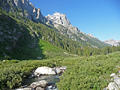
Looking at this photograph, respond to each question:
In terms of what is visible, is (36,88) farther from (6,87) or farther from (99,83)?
(99,83)

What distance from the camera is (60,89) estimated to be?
15.7m

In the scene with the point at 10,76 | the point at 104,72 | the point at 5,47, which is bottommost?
the point at 10,76

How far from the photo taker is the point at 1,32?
7306 cm

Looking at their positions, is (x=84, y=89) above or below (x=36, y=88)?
above

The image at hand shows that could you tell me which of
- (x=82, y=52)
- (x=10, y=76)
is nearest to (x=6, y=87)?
(x=10, y=76)

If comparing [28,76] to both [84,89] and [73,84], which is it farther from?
[84,89]

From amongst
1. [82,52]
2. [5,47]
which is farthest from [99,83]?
[82,52]

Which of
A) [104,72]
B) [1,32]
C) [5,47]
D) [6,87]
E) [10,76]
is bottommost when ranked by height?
[6,87]

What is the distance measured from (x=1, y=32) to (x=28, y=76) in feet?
182

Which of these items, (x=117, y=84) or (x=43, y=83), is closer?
(x=117, y=84)

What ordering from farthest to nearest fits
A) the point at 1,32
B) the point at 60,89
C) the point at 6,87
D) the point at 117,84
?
the point at 1,32, the point at 6,87, the point at 60,89, the point at 117,84

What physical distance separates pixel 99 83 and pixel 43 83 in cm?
1008

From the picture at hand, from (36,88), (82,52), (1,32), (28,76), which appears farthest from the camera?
(82,52)

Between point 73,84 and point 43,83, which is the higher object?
point 73,84
